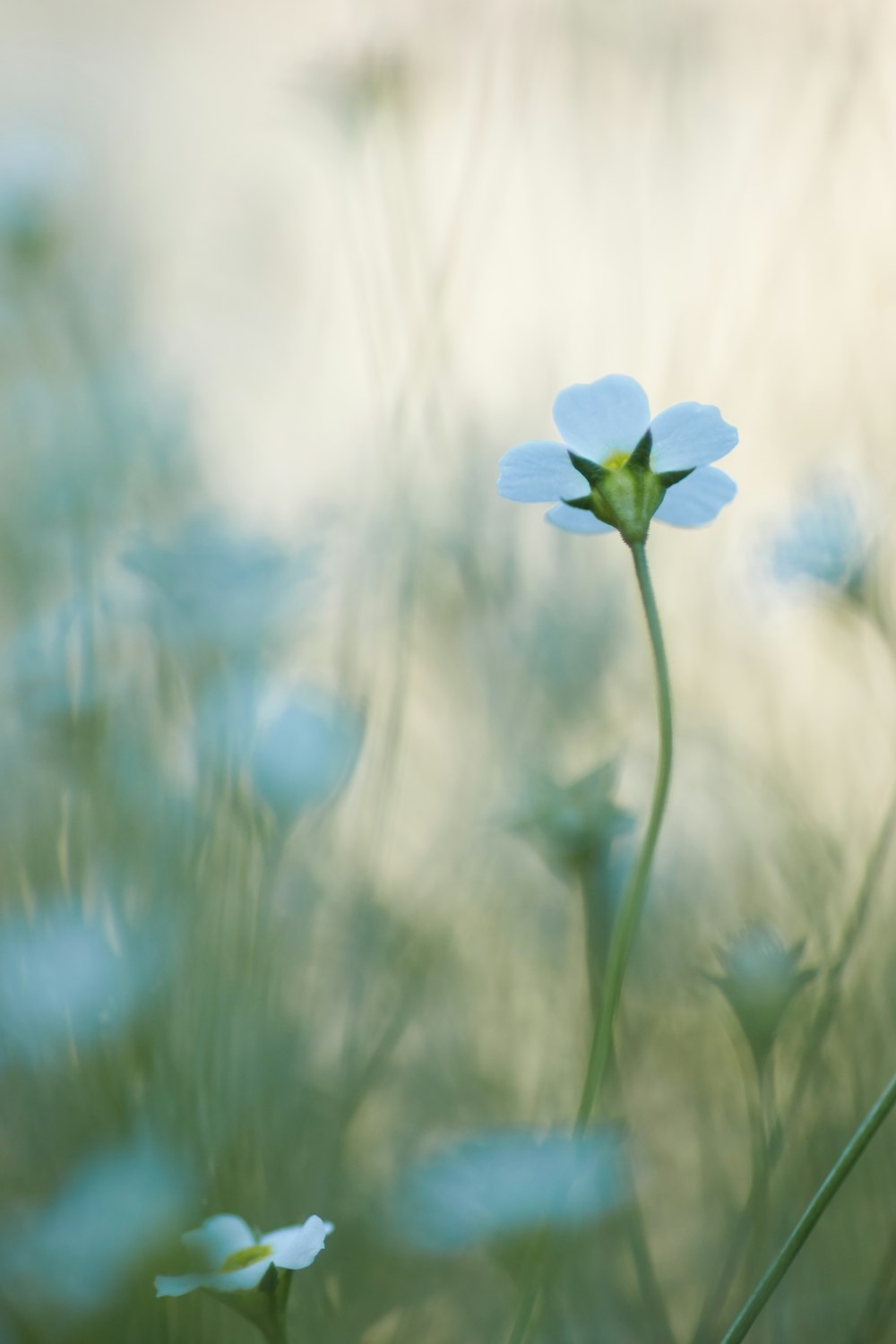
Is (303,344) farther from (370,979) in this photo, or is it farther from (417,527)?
(370,979)

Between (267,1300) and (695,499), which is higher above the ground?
(695,499)

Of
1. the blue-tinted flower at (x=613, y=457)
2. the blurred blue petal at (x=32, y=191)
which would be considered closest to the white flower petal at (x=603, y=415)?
the blue-tinted flower at (x=613, y=457)

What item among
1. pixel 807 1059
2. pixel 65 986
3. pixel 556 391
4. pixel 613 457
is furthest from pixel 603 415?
pixel 556 391

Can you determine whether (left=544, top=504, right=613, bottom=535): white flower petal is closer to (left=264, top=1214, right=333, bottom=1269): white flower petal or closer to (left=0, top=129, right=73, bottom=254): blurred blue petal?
(left=264, top=1214, right=333, bottom=1269): white flower petal

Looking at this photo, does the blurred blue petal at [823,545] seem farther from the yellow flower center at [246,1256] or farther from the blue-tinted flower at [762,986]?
the yellow flower center at [246,1256]

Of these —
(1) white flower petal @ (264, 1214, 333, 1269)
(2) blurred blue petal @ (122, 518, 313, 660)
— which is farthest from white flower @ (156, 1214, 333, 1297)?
(2) blurred blue petal @ (122, 518, 313, 660)

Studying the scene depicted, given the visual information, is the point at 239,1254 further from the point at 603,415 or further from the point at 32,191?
the point at 32,191

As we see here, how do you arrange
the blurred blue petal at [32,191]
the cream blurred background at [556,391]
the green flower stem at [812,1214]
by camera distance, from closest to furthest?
the green flower stem at [812,1214] < the cream blurred background at [556,391] < the blurred blue petal at [32,191]

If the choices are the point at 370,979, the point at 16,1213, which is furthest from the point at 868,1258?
the point at 16,1213
